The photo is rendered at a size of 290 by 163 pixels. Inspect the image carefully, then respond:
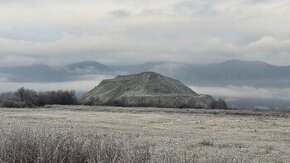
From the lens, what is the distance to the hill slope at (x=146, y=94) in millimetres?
96312

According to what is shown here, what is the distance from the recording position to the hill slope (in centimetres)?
9631

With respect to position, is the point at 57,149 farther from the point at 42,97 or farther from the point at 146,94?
the point at 146,94

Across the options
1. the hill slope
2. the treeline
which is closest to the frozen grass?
the treeline

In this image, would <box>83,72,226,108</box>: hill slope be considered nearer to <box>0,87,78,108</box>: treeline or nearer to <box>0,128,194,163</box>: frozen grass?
<box>0,87,78,108</box>: treeline

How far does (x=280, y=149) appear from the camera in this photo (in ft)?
89.1

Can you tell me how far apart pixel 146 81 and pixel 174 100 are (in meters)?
28.5

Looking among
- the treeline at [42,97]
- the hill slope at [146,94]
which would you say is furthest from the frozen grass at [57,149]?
the hill slope at [146,94]

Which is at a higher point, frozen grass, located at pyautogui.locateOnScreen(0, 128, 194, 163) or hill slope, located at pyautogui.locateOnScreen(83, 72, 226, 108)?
hill slope, located at pyautogui.locateOnScreen(83, 72, 226, 108)

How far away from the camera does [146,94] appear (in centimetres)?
11306

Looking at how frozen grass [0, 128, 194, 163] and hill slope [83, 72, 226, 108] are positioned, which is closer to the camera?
frozen grass [0, 128, 194, 163]

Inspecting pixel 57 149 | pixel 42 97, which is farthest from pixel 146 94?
pixel 57 149

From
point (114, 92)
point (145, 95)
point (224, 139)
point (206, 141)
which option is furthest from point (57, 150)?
point (114, 92)

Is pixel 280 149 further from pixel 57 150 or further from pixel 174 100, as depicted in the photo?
pixel 174 100

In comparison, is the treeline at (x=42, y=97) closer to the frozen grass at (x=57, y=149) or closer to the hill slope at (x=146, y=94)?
the hill slope at (x=146, y=94)
